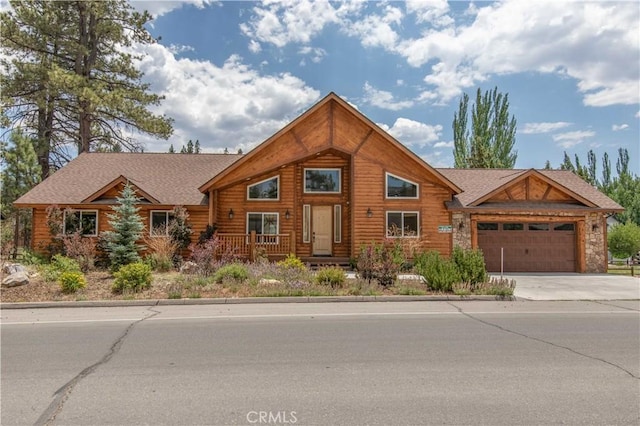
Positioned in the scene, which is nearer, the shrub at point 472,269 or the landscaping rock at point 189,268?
the shrub at point 472,269

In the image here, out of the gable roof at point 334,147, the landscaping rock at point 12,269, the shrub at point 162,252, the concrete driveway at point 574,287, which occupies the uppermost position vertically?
the gable roof at point 334,147

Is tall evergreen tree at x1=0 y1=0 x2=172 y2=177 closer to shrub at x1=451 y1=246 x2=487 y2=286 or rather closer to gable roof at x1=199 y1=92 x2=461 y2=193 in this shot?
gable roof at x1=199 y1=92 x2=461 y2=193

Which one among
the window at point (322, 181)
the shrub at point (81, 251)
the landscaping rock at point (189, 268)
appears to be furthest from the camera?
the window at point (322, 181)

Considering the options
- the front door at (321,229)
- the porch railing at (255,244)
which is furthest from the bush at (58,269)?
the front door at (321,229)

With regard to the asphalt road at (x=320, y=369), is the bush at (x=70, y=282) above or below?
above

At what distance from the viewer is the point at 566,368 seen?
5.29m

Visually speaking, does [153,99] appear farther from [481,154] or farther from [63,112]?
[481,154]

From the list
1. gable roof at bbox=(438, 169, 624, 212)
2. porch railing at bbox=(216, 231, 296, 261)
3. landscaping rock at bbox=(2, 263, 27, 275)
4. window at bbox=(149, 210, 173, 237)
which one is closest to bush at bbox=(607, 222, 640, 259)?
gable roof at bbox=(438, 169, 624, 212)

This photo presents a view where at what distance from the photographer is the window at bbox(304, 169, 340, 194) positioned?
64.3 ft

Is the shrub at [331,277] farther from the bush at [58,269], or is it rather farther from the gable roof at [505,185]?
the gable roof at [505,185]

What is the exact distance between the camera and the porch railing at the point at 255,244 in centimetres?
1783

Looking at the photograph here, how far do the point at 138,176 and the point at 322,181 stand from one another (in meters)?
9.36

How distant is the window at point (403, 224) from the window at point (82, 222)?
1343 centimetres

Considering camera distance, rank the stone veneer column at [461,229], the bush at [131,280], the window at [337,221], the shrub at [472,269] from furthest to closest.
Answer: the window at [337,221] < the stone veneer column at [461,229] < the shrub at [472,269] < the bush at [131,280]
